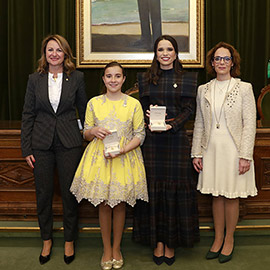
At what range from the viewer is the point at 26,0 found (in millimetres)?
3918

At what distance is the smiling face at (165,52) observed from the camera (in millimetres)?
2227

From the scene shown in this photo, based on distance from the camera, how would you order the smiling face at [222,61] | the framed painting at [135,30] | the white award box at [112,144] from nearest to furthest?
the white award box at [112,144] → the smiling face at [222,61] → the framed painting at [135,30]

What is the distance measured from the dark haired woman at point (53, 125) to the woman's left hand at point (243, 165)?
1.18 m

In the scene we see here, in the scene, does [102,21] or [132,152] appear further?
[102,21]

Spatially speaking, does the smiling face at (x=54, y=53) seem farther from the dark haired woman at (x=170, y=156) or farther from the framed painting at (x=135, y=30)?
the framed painting at (x=135, y=30)

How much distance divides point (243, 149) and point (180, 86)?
24.8 inches

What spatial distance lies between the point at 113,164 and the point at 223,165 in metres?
0.80

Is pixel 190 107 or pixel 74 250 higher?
pixel 190 107

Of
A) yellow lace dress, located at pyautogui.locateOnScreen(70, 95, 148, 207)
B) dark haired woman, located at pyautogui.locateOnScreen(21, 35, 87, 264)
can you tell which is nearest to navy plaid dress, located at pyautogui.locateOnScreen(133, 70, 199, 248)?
yellow lace dress, located at pyautogui.locateOnScreen(70, 95, 148, 207)

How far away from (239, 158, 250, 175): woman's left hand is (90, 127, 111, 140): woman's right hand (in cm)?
97

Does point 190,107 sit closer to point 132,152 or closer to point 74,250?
point 132,152

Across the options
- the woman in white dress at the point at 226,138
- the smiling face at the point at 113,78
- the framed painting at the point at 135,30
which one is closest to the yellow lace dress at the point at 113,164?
the smiling face at the point at 113,78

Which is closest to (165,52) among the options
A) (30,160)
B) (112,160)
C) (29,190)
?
(112,160)

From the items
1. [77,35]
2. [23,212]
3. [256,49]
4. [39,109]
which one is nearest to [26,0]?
[77,35]
